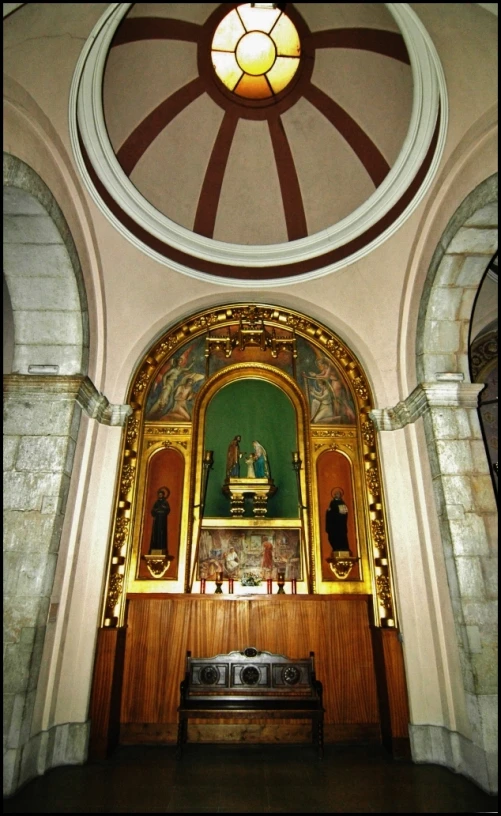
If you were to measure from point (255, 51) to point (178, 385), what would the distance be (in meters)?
4.50

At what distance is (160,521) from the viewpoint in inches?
238

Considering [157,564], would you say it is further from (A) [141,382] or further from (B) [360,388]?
Answer: (B) [360,388]

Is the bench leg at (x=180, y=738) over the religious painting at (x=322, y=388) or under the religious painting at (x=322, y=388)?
under

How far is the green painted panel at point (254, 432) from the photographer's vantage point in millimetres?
6359

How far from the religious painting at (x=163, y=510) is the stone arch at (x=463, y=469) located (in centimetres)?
315

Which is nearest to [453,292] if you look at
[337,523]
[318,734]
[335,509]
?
[335,509]

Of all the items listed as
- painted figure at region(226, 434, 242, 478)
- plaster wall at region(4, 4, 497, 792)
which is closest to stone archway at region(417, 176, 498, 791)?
plaster wall at region(4, 4, 497, 792)

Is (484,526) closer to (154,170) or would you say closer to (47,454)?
A: (47,454)

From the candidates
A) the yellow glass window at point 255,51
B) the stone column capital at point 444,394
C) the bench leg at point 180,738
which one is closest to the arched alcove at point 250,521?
the bench leg at point 180,738

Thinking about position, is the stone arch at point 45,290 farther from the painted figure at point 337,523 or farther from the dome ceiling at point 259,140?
the painted figure at point 337,523

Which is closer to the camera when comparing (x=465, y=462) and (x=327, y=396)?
(x=465, y=462)

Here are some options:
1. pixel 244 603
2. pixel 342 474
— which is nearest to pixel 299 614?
pixel 244 603

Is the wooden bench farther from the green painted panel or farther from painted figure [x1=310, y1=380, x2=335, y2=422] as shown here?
painted figure [x1=310, y1=380, x2=335, y2=422]

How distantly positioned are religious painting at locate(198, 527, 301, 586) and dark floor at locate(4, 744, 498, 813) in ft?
5.88
